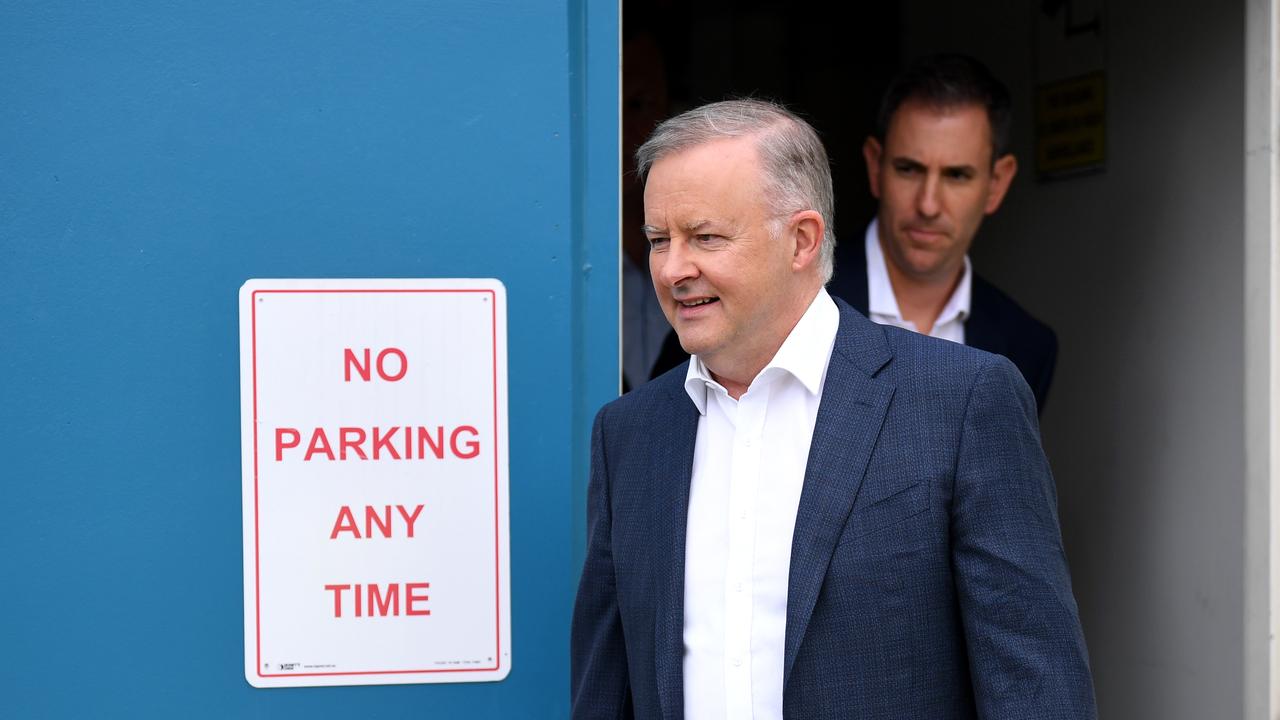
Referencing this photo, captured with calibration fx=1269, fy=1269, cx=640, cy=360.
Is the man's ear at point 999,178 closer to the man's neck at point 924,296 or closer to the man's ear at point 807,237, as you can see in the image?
the man's neck at point 924,296

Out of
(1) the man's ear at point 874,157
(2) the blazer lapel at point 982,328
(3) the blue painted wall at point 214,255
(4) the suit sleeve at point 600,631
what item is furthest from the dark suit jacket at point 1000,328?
(4) the suit sleeve at point 600,631

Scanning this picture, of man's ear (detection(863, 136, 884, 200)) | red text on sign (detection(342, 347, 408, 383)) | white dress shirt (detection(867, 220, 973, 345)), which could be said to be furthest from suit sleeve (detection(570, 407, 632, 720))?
man's ear (detection(863, 136, 884, 200))

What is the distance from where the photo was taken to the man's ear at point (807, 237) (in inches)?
78.2

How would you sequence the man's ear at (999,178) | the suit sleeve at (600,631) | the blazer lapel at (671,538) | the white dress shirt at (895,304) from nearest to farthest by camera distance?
the blazer lapel at (671,538), the suit sleeve at (600,631), the white dress shirt at (895,304), the man's ear at (999,178)

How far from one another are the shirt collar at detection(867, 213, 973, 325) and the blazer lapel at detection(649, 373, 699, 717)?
3.76 ft

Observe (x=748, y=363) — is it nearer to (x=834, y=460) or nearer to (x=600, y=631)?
(x=834, y=460)

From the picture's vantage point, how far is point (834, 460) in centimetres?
186

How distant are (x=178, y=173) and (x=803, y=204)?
1190 millimetres

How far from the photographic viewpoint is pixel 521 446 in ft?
8.02

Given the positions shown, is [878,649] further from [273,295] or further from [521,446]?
[273,295]

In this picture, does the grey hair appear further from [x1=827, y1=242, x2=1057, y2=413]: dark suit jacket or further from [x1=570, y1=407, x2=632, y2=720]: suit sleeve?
[x1=827, y1=242, x2=1057, y2=413]: dark suit jacket

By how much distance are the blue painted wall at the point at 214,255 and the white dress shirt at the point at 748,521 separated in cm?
55

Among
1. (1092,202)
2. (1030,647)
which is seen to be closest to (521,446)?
(1030,647)

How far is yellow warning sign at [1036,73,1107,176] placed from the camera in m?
3.51
